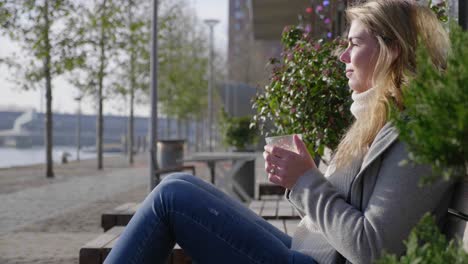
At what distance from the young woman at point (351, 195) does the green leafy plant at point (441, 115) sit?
69cm

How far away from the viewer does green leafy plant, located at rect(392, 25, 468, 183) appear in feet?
3.67

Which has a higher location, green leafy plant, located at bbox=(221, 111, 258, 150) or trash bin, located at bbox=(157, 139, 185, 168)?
green leafy plant, located at bbox=(221, 111, 258, 150)

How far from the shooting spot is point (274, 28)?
84.9ft

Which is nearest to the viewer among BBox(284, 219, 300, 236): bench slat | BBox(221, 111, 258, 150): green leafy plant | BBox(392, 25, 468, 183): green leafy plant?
BBox(392, 25, 468, 183): green leafy plant

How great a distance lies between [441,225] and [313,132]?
2597 mm

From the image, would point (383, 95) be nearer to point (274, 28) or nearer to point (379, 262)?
point (379, 262)

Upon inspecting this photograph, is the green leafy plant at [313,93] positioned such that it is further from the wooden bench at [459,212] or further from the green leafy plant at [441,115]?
the green leafy plant at [441,115]

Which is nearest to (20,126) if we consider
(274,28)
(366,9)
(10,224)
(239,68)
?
(274,28)

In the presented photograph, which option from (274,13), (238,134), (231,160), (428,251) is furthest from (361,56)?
(274,13)

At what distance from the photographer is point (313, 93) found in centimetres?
449

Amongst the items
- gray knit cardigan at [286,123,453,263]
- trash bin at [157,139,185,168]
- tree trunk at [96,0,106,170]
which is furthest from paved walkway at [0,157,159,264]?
gray knit cardigan at [286,123,453,263]

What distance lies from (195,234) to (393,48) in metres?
0.94

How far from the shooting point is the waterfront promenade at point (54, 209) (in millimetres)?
6176

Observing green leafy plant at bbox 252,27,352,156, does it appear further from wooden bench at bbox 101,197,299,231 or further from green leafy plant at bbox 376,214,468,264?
green leafy plant at bbox 376,214,468,264
